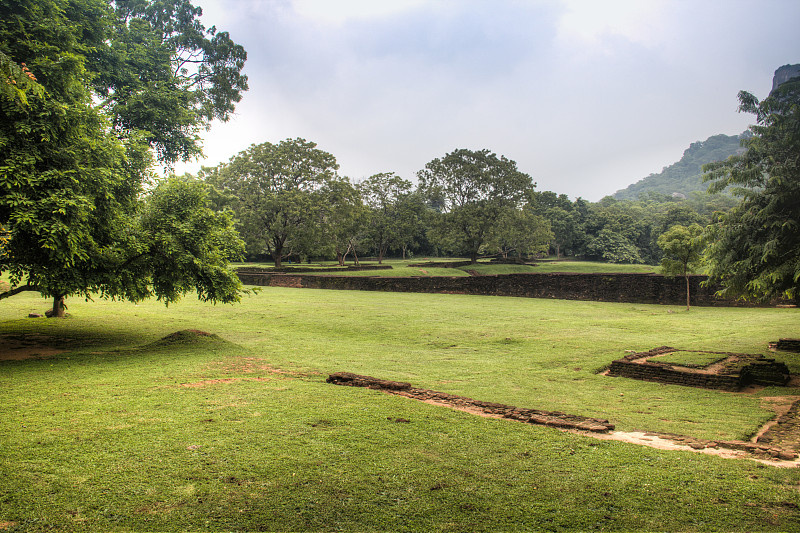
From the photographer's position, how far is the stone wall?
74.6 ft

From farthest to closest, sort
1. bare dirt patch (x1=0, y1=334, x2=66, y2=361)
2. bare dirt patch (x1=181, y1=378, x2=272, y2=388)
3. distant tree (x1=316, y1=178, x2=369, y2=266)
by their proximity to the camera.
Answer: distant tree (x1=316, y1=178, x2=369, y2=266) < bare dirt patch (x1=0, y1=334, x2=66, y2=361) < bare dirt patch (x1=181, y1=378, x2=272, y2=388)

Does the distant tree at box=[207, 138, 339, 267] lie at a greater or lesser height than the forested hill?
lesser

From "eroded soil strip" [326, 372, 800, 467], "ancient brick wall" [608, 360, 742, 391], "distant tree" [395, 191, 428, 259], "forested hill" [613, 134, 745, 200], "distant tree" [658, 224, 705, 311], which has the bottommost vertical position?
"ancient brick wall" [608, 360, 742, 391]

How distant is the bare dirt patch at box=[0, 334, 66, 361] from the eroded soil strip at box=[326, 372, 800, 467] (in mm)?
7222

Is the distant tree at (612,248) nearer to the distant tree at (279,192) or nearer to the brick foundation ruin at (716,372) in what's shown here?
the distant tree at (279,192)

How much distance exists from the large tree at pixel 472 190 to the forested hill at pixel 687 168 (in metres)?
144

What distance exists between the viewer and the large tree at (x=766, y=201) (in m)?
7.39

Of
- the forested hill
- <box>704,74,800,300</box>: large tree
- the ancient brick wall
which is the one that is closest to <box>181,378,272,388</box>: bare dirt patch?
the ancient brick wall

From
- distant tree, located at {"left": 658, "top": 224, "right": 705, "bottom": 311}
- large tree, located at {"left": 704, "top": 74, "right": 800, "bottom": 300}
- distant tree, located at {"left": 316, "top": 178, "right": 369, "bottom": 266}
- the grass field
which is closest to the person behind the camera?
the grass field

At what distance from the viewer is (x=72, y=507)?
10.1 feet

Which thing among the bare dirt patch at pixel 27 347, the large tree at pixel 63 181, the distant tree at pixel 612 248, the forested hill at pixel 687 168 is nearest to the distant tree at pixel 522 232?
the distant tree at pixel 612 248

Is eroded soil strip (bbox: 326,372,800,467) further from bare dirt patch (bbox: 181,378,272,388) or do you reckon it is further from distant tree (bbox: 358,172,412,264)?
distant tree (bbox: 358,172,412,264)

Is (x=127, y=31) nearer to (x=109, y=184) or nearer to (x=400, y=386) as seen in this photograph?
(x=109, y=184)

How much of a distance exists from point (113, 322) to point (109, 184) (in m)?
6.28
